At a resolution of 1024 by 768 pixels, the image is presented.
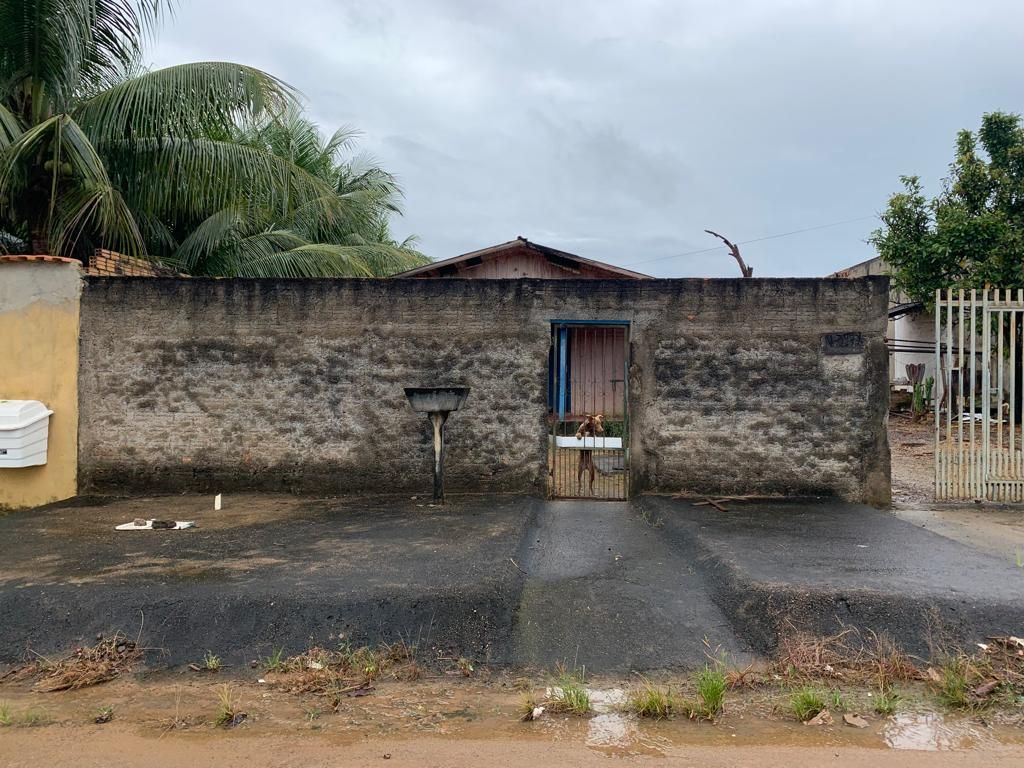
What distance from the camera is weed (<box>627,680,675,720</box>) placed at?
337 cm

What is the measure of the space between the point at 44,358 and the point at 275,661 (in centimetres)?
564

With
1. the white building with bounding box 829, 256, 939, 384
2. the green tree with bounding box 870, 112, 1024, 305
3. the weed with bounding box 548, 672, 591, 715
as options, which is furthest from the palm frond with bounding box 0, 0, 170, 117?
the white building with bounding box 829, 256, 939, 384

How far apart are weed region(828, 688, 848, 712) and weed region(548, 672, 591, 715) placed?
4.09 ft

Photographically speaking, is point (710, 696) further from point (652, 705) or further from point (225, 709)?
point (225, 709)

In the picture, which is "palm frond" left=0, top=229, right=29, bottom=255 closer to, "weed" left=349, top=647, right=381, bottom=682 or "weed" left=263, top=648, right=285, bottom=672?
"weed" left=263, top=648, right=285, bottom=672

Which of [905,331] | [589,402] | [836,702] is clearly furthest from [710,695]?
[905,331]

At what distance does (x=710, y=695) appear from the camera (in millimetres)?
3426

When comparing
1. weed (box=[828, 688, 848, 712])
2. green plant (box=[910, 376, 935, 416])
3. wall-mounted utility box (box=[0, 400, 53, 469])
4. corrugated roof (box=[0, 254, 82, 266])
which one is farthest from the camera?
green plant (box=[910, 376, 935, 416])

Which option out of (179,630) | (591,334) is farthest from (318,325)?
(591,334)

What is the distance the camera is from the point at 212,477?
7547 millimetres

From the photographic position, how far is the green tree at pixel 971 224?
12.8 m

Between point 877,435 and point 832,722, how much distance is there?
4612 millimetres

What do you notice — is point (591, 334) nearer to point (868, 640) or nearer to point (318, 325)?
point (318, 325)

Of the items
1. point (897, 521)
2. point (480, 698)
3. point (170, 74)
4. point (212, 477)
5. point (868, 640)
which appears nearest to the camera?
point (480, 698)
